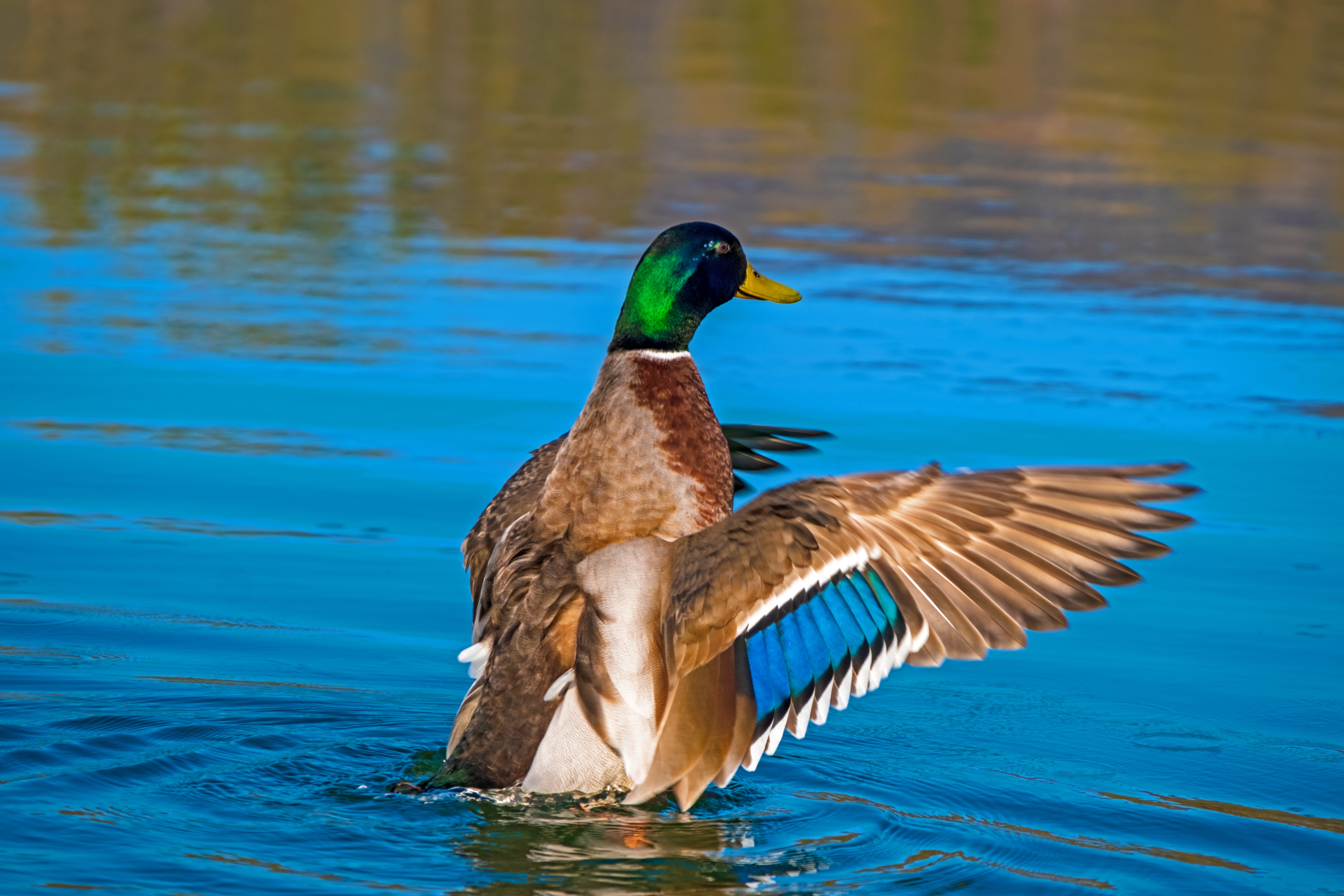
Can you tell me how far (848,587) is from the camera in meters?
4.55

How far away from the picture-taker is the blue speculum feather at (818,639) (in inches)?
178

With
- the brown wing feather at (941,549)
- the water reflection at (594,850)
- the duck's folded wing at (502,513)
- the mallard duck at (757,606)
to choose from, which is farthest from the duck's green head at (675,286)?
the water reflection at (594,850)

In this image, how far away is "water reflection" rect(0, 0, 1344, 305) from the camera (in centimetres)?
1209

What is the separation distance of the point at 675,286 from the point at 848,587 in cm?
130

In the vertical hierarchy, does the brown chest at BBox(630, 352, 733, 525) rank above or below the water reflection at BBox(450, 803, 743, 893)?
above

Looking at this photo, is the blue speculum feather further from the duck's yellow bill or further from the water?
the duck's yellow bill

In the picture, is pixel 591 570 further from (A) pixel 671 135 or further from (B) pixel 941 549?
(A) pixel 671 135

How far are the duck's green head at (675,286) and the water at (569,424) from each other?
1.26 m

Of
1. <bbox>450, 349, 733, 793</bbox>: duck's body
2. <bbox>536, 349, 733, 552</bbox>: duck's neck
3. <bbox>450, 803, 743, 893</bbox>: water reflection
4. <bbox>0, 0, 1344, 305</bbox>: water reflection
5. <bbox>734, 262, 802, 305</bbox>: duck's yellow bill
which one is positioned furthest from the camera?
<bbox>0, 0, 1344, 305</bbox>: water reflection

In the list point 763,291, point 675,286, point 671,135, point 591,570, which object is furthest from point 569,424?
point 671,135

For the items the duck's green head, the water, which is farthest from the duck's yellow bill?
the water

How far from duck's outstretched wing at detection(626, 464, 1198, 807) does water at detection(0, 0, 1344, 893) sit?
0.36 m

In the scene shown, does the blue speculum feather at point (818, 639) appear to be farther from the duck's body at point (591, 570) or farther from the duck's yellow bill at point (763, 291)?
the duck's yellow bill at point (763, 291)

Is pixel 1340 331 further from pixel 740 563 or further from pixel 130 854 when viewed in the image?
pixel 130 854
